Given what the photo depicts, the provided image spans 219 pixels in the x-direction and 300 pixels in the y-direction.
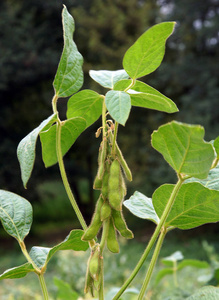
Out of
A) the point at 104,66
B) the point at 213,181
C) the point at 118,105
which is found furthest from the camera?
the point at 104,66

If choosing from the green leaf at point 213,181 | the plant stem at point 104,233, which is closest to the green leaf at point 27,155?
the plant stem at point 104,233

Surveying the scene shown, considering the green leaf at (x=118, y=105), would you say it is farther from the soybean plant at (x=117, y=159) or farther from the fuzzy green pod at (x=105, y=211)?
the fuzzy green pod at (x=105, y=211)

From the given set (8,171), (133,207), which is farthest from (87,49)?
(133,207)

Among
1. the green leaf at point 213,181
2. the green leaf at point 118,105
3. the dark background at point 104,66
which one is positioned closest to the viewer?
the green leaf at point 118,105

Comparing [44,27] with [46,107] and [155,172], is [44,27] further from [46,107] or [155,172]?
[155,172]

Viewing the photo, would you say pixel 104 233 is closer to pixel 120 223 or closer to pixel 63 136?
pixel 120 223

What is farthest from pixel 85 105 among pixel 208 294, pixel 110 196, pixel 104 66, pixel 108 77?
pixel 104 66

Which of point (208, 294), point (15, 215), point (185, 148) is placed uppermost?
point (185, 148)
